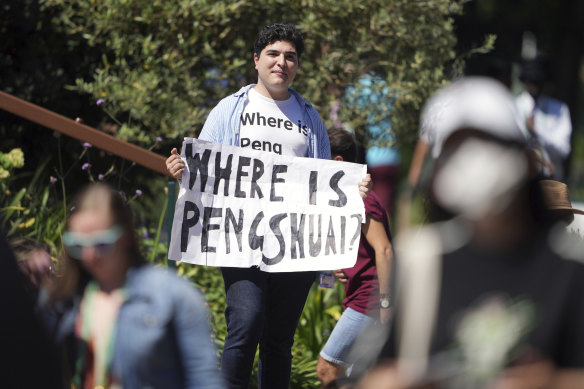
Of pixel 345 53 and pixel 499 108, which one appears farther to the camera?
pixel 345 53

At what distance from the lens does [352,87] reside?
8258mm

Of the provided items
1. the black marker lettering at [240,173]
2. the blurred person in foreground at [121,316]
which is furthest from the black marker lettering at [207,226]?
the blurred person in foreground at [121,316]

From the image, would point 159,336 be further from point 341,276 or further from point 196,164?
point 341,276

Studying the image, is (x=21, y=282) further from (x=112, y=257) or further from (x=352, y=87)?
(x=352, y=87)

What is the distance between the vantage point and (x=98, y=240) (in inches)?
115

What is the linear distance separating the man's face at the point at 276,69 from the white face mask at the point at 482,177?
2.54 meters

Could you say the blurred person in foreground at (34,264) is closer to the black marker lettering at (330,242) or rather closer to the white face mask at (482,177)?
the white face mask at (482,177)

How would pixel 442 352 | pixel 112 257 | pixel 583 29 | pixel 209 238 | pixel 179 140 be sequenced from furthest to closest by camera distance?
pixel 583 29 < pixel 179 140 < pixel 209 238 < pixel 112 257 < pixel 442 352

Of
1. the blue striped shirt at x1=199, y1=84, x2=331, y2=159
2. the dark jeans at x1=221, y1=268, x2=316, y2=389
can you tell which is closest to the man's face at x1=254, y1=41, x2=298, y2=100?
the blue striped shirt at x1=199, y1=84, x2=331, y2=159

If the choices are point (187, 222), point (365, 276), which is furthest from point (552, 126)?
point (187, 222)

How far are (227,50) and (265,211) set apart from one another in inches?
138

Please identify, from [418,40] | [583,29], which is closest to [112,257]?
[418,40]

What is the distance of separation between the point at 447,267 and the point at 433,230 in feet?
0.34

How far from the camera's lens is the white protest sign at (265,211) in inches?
191
